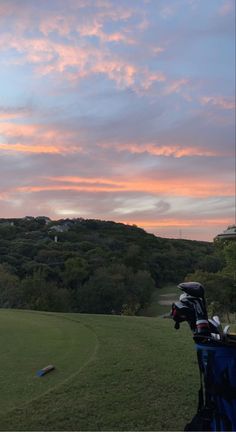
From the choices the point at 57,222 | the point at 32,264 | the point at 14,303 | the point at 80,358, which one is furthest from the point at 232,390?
the point at 57,222

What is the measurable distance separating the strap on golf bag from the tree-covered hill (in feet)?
113

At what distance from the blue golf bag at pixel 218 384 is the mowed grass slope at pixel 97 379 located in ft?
4.34

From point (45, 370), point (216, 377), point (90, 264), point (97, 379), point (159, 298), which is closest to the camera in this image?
point (216, 377)

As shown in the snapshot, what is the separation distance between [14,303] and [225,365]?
31.3m

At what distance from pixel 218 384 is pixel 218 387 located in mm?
24

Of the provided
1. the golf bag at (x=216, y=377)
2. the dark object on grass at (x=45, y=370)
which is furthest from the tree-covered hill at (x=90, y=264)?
the golf bag at (x=216, y=377)

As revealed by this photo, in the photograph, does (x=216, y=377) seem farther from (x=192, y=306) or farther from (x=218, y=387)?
(x=192, y=306)

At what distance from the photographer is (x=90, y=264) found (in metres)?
50.6

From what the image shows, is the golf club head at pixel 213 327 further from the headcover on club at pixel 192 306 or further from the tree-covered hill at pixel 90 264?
the tree-covered hill at pixel 90 264

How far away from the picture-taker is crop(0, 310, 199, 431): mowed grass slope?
4555 mm

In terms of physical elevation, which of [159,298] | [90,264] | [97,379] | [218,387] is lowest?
[159,298]

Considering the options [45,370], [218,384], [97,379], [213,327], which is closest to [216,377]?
[218,384]

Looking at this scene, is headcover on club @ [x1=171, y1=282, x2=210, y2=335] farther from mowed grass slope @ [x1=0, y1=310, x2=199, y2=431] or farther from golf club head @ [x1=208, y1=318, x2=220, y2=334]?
mowed grass slope @ [x1=0, y1=310, x2=199, y2=431]

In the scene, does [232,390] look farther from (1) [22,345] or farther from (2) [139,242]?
(2) [139,242]
